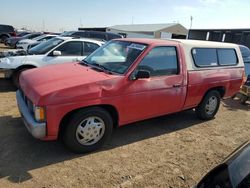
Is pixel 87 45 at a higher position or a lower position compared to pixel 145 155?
higher

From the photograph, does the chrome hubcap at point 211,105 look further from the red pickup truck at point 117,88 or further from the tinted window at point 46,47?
the tinted window at point 46,47

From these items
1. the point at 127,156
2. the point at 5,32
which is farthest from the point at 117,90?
the point at 5,32

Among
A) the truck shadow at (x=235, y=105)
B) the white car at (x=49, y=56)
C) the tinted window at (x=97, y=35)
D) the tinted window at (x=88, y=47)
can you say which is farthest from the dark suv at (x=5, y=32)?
the truck shadow at (x=235, y=105)

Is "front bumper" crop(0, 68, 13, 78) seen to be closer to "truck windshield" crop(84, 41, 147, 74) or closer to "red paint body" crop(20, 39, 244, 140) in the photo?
"red paint body" crop(20, 39, 244, 140)

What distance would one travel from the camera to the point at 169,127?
18.7 ft

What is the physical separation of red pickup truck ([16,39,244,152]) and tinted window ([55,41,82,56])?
10.4ft

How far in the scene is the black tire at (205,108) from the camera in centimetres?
602

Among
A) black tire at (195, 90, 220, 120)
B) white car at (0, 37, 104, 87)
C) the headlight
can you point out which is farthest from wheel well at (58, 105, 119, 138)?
white car at (0, 37, 104, 87)

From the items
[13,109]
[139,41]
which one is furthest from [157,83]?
[13,109]

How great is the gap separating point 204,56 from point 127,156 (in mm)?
2908

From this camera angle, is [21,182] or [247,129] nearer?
[21,182]

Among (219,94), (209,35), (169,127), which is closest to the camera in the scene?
(169,127)

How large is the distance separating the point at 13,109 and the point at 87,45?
11.7 feet

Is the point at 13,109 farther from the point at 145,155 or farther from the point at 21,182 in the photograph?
the point at 145,155
